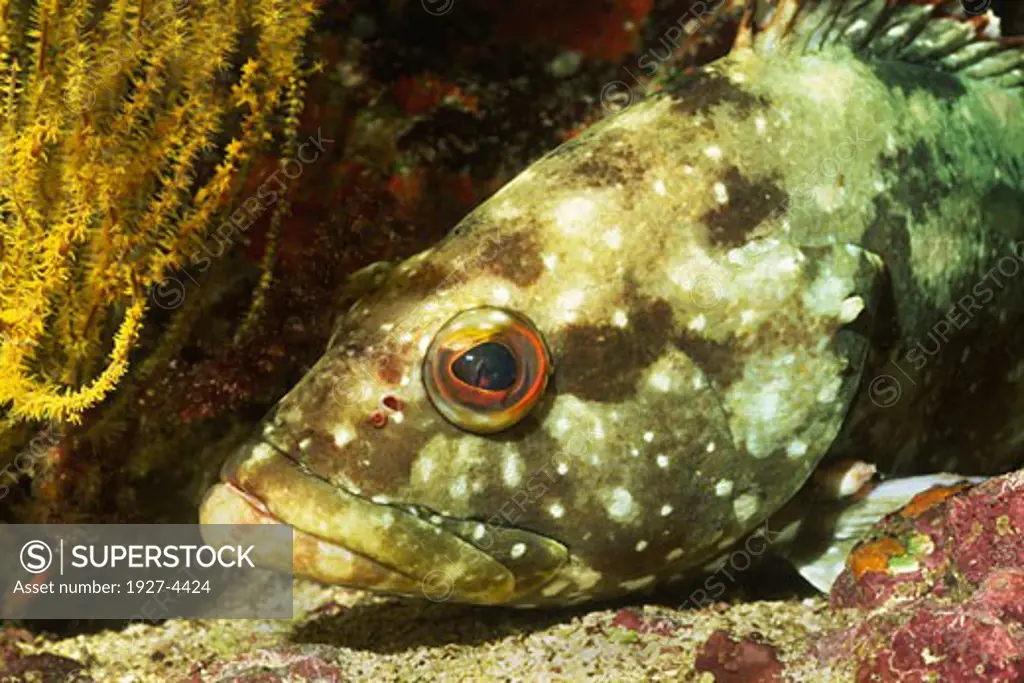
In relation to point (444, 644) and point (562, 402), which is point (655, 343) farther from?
point (444, 644)

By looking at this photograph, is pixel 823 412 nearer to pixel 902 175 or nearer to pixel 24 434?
pixel 902 175

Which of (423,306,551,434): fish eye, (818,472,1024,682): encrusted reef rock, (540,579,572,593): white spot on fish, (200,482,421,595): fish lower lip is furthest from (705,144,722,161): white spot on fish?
(200,482,421,595): fish lower lip

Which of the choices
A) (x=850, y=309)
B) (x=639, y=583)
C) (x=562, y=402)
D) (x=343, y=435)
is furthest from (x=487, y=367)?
(x=850, y=309)

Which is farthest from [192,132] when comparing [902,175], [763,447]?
[902,175]

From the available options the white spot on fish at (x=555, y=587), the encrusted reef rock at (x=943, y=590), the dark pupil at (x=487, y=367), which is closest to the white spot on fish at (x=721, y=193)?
the dark pupil at (x=487, y=367)

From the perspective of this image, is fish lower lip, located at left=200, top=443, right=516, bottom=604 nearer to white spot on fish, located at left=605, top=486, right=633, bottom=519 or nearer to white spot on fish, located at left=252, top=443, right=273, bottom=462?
white spot on fish, located at left=252, top=443, right=273, bottom=462
